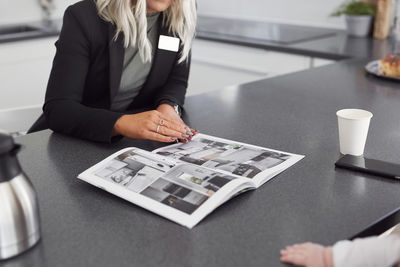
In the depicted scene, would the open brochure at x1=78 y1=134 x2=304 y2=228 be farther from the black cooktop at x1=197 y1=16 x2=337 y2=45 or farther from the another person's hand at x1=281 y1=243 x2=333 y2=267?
the black cooktop at x1=197 y1=16 x2=337 y2=45

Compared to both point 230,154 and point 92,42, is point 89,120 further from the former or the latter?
point 230,154

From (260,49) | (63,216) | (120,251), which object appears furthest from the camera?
(260,49)

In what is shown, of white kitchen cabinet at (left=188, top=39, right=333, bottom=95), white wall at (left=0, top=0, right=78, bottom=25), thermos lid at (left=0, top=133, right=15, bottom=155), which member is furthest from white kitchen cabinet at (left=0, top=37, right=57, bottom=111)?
thermos lid at (left=0, top=133, right=15, bottom=155)

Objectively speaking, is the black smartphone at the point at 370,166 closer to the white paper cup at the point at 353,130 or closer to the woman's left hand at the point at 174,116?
the white paper cup at the point at 353,130

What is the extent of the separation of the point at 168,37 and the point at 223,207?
2.72 feet

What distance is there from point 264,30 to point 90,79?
171 centimetres

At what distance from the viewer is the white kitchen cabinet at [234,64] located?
262 cm

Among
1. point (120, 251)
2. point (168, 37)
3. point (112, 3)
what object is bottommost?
point (120, 251)

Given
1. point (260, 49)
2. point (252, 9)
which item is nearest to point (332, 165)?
point (260, 49)

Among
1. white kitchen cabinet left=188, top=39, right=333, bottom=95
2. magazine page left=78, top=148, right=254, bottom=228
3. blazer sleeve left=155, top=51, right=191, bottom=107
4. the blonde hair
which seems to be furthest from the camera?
white kitchen cabinet left=188, top=39, right=333, bottom=95

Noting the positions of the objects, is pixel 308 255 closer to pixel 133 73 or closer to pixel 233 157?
→ pixel 233 157

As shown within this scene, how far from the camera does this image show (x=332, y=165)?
120 centimetres

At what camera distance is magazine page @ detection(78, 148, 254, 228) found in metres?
0.95

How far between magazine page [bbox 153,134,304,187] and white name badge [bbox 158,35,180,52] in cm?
45
